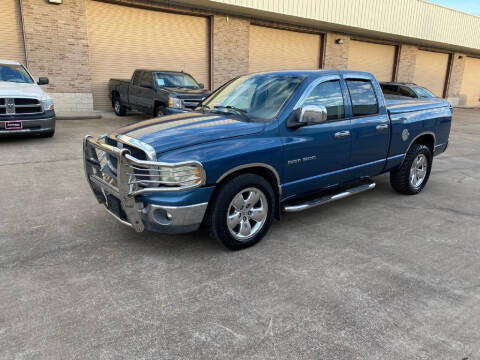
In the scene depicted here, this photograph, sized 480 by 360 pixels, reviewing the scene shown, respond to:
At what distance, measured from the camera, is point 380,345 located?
2.55 metres

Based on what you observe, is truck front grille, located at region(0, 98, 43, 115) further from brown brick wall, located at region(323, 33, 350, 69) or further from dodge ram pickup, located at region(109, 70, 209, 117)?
brown brick wall, located at region(323, 33, 350, 69)

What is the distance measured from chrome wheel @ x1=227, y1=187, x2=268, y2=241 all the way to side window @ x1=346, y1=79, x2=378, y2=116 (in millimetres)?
1895

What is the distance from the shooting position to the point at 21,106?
27.6 feet

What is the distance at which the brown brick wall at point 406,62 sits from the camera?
2492 centimetres

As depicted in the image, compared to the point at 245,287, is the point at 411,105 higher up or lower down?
higher up

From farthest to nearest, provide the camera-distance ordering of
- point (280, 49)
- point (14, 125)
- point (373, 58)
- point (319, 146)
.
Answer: point (373, 58) → point (280, 49) → point (14, 125) → point (319, 146)

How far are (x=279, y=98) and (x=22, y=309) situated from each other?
3.21 m

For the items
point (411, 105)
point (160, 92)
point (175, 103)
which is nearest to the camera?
point (411, 105)

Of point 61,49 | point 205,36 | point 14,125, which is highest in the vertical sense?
point 205,36

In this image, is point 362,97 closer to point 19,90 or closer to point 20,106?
point 20,106

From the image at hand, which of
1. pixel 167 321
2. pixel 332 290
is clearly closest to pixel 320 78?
pixel 332 290

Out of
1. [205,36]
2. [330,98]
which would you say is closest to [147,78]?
[205,36]

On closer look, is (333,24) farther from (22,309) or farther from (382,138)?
(22,309)

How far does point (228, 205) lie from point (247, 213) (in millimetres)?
308
